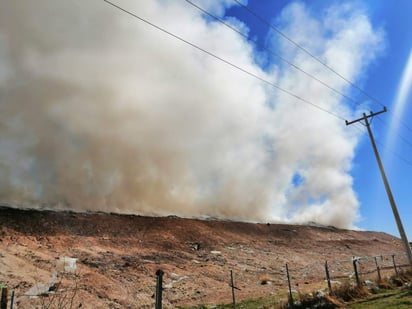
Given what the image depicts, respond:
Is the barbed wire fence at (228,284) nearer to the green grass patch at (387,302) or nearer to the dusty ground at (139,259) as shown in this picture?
the dusty ground at (139,259)

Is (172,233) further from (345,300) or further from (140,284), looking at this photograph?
(345,300)

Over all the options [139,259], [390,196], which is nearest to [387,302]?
[390,196]

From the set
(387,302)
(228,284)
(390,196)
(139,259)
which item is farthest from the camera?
(139,259)

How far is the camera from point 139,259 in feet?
76.9

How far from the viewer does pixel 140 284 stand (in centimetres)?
1848

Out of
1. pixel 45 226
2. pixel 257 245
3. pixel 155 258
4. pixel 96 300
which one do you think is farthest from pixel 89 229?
pixel 257 245

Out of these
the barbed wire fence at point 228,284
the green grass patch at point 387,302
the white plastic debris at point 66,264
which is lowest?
the green grass patch at point 387,302

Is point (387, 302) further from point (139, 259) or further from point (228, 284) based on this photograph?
point (139, 259)

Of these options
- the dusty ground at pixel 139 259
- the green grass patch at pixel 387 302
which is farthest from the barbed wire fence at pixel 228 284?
the green grass patch at pixel 387 302

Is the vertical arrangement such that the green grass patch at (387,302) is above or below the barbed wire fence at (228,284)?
below

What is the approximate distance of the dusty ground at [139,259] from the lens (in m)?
16.4

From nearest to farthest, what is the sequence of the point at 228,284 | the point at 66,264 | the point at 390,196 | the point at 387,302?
the point at 387,302 < the point at 390,196 < the point at 66,264 < the point at 228,284

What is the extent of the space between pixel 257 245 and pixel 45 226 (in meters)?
22.2

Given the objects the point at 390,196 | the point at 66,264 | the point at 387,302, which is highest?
the point at 390,196
